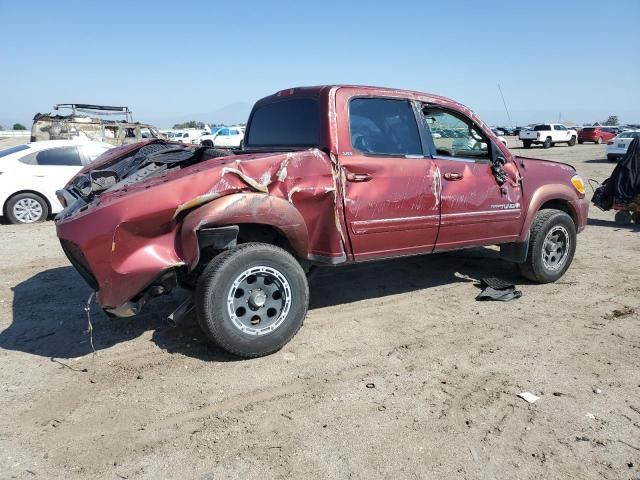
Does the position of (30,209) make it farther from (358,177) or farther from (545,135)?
(545,135)

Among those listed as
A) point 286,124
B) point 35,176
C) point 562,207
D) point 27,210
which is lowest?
point 562,207

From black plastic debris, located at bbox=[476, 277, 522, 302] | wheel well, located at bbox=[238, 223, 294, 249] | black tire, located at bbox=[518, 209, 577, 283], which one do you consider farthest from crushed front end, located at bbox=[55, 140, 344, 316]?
black tire, located at bbox=[518, 209, 577, 283]

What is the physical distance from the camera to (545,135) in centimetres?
3550

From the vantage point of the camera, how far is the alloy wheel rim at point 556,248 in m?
5.39

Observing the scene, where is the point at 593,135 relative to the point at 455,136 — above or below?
below

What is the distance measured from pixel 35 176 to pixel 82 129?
8.12m

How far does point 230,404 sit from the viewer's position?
10.4 feet

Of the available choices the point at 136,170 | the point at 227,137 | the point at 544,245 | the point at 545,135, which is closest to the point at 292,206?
the point at 136,170

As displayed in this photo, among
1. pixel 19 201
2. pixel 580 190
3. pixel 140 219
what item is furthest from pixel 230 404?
pixel 19 201

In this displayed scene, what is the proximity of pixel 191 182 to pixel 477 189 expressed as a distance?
8.90 feet

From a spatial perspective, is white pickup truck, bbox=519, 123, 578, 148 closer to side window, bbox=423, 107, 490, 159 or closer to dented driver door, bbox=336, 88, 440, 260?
side window, bbox=423, 107, 490, 159

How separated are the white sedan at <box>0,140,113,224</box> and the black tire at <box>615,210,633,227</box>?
10.2 metres

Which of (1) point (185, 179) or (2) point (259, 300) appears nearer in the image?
(1) point (185, 179)

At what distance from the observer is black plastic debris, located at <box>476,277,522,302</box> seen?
16.4 ft
